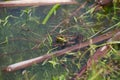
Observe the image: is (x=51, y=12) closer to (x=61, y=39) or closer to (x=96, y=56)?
(x=61, y=39)

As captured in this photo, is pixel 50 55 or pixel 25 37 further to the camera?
pixel 25 37

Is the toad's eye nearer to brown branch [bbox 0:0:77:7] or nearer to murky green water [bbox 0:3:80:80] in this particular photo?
murky green water [bbox 0:3:80:80]

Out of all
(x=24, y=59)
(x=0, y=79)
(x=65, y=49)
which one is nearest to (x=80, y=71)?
(x=65, y=49)

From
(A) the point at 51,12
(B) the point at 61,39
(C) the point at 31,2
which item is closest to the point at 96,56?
(B) the point at 61,39

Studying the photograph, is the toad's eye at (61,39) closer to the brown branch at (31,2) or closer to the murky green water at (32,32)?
the murky green water at (32,32)

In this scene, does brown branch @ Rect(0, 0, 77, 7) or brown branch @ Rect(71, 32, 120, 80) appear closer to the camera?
brown branch @ Rect(71, 32, 120, 80)

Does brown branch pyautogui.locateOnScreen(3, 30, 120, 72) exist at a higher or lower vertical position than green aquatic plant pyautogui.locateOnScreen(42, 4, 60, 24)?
lower

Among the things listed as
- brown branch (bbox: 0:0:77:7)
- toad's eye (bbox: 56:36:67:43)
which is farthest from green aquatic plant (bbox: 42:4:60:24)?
toad's eye (bbox: 56:36:67:43)

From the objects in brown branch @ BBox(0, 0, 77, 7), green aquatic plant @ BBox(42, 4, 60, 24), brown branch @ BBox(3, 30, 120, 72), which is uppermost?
brown branch @ BBox(0, 0, 77, 7)

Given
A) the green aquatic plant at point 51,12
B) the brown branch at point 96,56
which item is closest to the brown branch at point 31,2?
the green aquatic plant at point 51,12

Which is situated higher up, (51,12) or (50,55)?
(51,12)

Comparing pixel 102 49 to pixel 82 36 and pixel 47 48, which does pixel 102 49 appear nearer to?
pixel 82 36

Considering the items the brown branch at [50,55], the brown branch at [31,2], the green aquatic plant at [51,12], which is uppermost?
the brown branch at [31,2]
